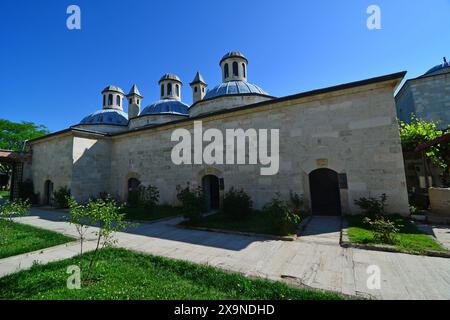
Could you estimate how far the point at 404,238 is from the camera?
504 centimetres

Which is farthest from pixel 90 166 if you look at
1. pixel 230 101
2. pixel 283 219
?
pixel 283 219

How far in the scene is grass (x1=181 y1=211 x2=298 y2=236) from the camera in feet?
20.9

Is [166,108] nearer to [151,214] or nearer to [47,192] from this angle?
[47,192]

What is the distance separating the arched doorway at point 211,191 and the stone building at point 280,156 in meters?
0.06

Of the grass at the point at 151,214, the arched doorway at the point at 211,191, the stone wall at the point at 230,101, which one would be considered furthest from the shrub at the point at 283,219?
the stone wall at the point at 230,101

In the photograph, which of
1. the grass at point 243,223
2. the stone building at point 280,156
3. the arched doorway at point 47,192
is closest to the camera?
the grass at point 243,223

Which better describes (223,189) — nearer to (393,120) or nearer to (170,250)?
(170,250)

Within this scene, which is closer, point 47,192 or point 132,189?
point 132,189

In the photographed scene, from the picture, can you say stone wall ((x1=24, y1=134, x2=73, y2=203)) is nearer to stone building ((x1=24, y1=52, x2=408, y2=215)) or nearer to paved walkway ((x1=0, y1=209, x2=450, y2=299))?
stone building ((x1=24, y1=52, x2=408, y2=215))

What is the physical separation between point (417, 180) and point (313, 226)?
7836 millimetres

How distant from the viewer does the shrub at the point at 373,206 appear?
22.7 feet

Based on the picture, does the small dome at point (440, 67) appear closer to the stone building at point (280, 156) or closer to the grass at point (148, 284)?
the stone building at point (280, 156)

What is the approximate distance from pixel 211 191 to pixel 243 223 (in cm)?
404

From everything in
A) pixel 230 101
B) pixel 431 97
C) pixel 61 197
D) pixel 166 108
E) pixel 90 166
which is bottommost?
pixel 61 197
